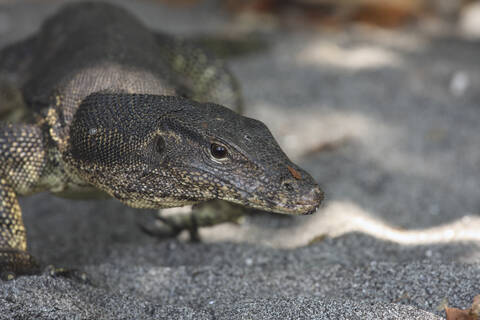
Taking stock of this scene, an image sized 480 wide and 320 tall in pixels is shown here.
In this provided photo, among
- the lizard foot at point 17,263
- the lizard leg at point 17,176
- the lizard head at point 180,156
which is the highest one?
the lizard head at point 180,156

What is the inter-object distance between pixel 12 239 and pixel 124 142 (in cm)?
109

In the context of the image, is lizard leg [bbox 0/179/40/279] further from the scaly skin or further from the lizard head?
the lizard head

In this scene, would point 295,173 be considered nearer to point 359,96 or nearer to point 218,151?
point 218,151

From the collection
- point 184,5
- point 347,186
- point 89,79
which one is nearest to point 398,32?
point 184,5

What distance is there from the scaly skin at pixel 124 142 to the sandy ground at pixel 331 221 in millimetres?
528

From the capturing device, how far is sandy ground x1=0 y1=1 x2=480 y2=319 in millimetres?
3250

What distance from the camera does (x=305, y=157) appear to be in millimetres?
5867

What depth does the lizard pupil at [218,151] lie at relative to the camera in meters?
3.17

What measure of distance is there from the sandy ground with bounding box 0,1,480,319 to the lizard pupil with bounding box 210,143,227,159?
0.86 metres

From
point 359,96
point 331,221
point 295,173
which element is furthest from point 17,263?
point 359,96

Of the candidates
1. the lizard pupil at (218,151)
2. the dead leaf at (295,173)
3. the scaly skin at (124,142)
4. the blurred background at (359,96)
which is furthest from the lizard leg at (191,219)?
the dead leaf at (295,173)

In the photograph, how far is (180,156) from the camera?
3277 mm

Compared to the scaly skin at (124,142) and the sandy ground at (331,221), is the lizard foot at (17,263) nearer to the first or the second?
the scaly skin at (124,142)

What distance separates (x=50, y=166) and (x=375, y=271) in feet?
7.57
